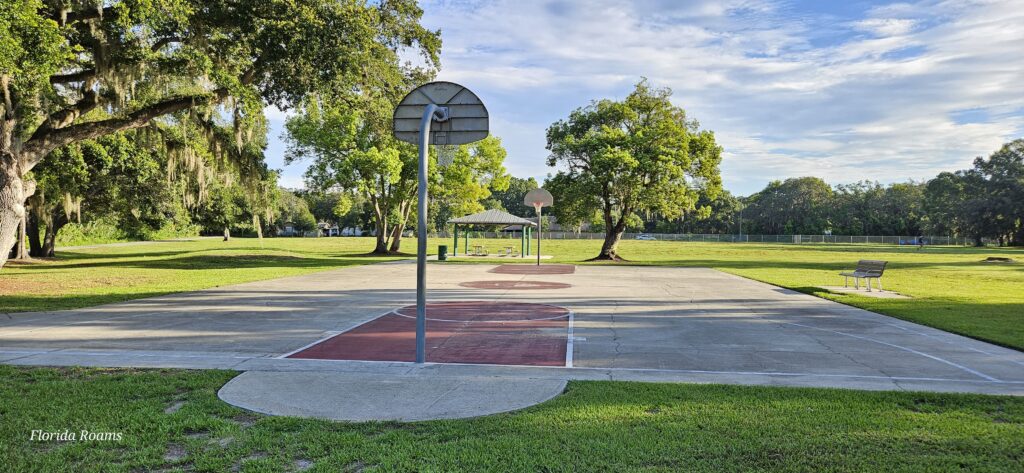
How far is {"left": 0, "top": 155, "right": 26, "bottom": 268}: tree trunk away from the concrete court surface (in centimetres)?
493

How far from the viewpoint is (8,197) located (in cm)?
1493

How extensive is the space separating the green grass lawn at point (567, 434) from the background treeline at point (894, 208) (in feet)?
210

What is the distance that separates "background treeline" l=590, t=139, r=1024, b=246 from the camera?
69.8 meters

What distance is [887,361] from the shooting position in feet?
24.8

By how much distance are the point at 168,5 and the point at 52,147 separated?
576 cm

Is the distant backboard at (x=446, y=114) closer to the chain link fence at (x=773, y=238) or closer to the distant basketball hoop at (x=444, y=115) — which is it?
the distant basketball hoop at (x=444, y=115)

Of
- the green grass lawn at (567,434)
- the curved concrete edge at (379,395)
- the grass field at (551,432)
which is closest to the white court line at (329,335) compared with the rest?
the curved concrete edge at (379,395)

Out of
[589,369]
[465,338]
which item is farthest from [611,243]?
[589,369]

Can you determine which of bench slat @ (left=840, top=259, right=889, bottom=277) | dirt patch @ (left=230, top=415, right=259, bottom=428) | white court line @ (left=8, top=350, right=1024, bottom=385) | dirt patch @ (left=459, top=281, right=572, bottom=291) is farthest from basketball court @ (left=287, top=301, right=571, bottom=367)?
bench slat @ (left=840, top=259, right=889, bottom=277)

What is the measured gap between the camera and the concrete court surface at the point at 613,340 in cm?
677

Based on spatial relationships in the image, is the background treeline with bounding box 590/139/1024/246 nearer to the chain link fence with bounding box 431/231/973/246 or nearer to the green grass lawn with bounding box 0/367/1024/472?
the chain link fence with bounding box 431/231/973/246

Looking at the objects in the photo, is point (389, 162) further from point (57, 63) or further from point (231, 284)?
point (57, 63)

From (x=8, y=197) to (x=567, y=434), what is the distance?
16.5 m

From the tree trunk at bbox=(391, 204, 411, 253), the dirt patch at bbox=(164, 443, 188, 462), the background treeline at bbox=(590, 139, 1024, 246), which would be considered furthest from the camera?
the background treeline at bbox=(590, 139, 1024, 246)
